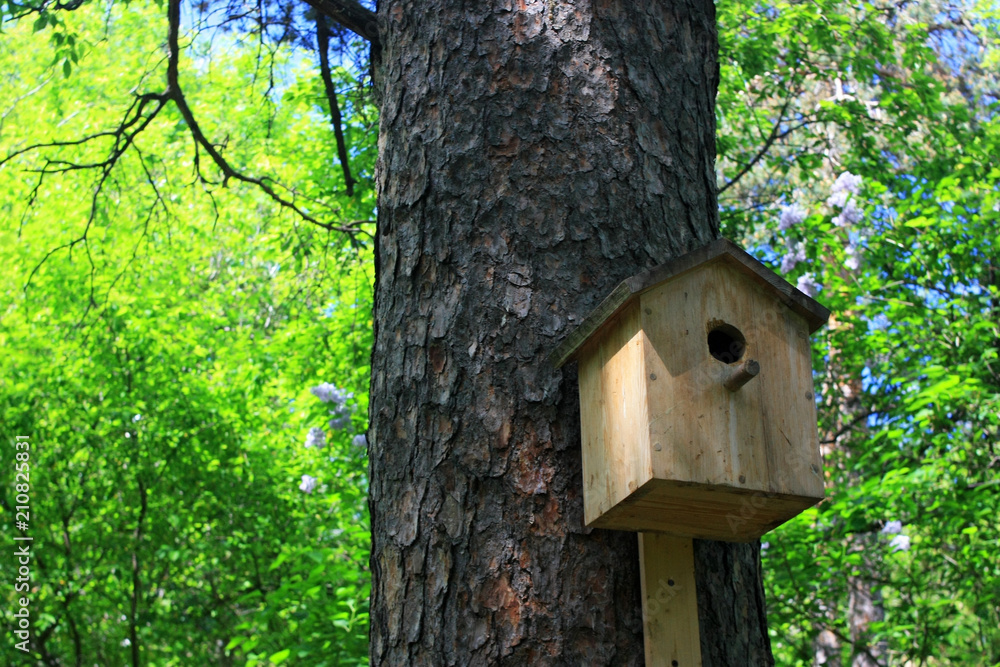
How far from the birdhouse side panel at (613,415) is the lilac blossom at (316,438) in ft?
14.1

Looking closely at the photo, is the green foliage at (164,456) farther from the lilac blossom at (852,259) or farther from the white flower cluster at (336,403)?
the lilac blossom at (852,259)

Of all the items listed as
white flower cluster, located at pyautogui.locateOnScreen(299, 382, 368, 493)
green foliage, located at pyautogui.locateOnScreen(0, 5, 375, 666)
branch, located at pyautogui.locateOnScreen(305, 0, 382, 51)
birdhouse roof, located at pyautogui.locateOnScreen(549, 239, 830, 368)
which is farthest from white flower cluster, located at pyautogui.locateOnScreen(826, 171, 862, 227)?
birdhouse roof, located at pyautogui.locateOnScreen(549, 239, 830, 368)

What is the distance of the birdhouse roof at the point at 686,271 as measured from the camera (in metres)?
1.43

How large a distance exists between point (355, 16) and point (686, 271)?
1.39 meters

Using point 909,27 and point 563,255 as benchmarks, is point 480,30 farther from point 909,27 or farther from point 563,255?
point 909,27

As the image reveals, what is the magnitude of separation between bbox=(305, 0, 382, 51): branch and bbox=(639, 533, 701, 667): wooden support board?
1.53 metres

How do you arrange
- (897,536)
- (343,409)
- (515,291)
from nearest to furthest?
1. (515,291)
2. (897,536)
3. (343,409)

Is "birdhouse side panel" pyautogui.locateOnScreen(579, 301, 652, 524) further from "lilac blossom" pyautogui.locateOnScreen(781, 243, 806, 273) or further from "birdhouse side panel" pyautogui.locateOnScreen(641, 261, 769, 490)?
"lilac blossom" pyautogui.locateOnScreen(781, 243, 806, 273)

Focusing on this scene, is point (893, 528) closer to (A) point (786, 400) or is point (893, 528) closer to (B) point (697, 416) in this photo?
(A) point (786, 400)

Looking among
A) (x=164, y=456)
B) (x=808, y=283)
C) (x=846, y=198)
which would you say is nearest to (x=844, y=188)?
(x=846, y=198)

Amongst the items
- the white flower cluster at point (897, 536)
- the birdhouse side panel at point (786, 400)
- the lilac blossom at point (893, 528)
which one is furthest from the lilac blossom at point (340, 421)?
the birdhouse side panel at point (786, 400)

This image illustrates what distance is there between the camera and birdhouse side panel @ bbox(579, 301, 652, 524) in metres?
1.38

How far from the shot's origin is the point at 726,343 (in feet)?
5.14

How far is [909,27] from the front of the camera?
572 cm
